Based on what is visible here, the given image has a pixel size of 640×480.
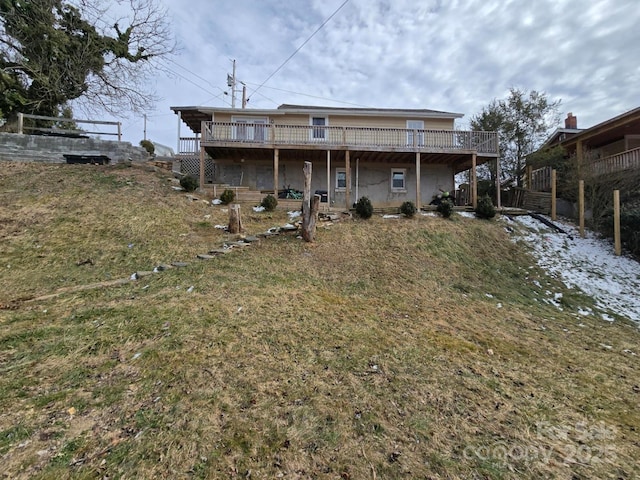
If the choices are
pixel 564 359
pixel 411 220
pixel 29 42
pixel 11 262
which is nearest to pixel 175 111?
pixel 29 42

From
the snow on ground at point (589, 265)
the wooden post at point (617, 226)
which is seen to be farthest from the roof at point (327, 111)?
the wooden post at point (617, 226)

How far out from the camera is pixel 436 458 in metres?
2.46

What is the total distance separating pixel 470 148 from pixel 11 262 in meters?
15.9

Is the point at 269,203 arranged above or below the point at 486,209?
above

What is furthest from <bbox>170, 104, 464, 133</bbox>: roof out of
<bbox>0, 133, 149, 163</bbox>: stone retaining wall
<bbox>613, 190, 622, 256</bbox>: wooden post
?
<bbox>613, 190, 622, 256</bbox>: wooden post

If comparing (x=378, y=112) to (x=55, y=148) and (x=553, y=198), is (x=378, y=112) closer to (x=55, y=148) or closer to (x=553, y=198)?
(x=553, y=198)

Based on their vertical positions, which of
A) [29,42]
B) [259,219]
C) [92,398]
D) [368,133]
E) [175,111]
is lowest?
[92,398]

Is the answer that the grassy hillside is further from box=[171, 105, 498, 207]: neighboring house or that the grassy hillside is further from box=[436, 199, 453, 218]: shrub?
box=[171, 105, 498, 207]: neighboring house

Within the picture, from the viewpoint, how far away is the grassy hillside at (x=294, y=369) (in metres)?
2.43

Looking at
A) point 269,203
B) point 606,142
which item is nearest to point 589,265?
point 269,203

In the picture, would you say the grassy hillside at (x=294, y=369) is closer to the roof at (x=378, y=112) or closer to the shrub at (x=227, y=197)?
the shrub at (x=227, y=197)

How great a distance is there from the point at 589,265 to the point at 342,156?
34.6 ft

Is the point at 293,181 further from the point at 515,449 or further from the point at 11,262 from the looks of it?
the point at 515,449

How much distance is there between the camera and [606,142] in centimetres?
1731
